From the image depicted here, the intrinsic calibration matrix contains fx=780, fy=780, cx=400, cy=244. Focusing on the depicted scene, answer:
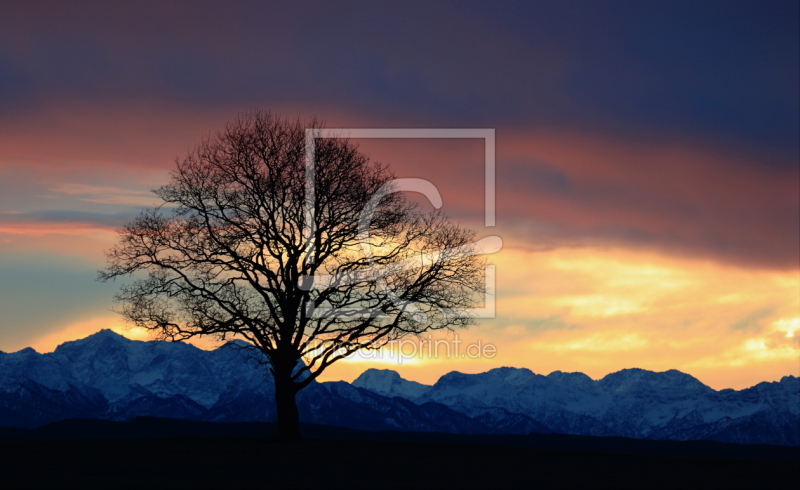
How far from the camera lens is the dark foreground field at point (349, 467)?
29.5 meters

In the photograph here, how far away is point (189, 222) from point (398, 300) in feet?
41.4

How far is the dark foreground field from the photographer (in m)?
29.5

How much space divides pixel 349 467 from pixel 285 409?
10.7 meters

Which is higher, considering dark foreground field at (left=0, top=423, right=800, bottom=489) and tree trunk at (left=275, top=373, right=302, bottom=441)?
tree trunk at (left=275, top=373, right=302, bottom=441)

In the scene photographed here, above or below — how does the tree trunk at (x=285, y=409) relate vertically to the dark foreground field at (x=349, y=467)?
above

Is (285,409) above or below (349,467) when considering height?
above

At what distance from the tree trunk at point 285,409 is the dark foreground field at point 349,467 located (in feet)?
3.39

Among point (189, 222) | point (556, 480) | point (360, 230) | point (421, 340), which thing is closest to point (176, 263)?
point (189, 222)

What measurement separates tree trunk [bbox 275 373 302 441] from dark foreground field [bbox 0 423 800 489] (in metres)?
1.03

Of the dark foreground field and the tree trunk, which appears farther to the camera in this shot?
the tree trunk

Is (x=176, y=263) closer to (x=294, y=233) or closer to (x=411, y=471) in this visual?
(x=294, y=233)

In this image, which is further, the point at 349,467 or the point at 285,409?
the point at 285,409

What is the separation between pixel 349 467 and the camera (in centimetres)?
3469

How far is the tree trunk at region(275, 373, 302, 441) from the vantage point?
44156mm
